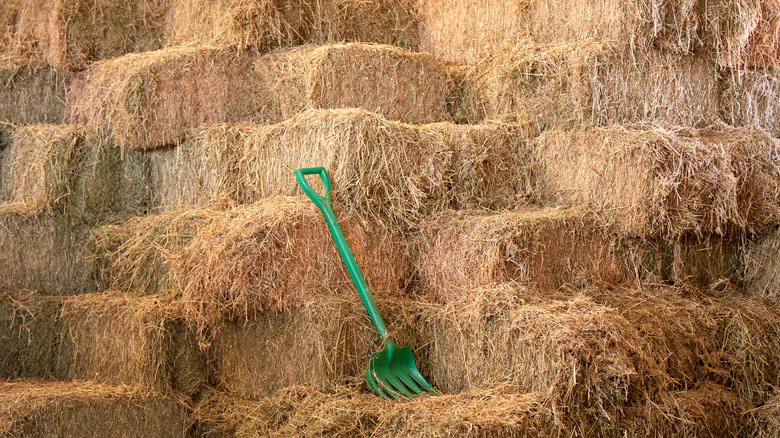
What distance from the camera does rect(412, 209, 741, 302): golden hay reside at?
12.7ft

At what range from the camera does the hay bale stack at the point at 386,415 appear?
3.13 metres

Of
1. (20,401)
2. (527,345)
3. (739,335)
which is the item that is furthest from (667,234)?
(20,401)

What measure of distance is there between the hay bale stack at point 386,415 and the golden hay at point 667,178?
128 centimetres

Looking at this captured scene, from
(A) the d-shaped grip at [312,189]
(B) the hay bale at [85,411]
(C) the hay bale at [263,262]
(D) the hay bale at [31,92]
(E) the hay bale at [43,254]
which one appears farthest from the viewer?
(D) the hay bale at [31,92]

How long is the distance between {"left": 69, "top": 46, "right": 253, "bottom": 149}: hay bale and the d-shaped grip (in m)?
0.97

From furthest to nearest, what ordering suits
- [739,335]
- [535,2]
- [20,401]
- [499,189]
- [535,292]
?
1. [535,2]
2. [499,189]
3. [739,335]
4. [535,292]
5. [20,401]

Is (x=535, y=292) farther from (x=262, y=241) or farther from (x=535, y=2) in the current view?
(x=535, y=2)

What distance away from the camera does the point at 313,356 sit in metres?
3.71

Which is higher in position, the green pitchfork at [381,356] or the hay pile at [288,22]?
the hay pile at [288,22]

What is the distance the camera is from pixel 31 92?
514cm

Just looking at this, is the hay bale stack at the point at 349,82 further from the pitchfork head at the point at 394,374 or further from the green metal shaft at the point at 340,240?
the pitchfork head at the point at 394,374

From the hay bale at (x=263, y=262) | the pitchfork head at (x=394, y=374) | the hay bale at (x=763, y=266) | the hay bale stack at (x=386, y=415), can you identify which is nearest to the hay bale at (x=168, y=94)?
the hay bale at (x=263, y=262)

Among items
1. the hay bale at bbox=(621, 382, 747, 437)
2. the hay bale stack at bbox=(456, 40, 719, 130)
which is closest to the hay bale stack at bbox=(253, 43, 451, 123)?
the hay bale stack at bbox=(456, 40, 719, 130)

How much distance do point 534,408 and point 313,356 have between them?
0.97 meters
